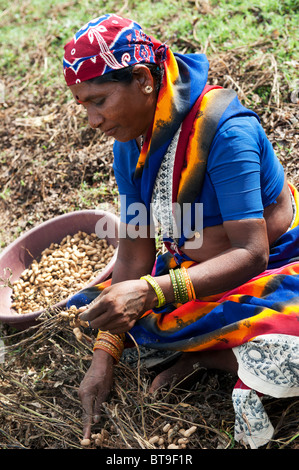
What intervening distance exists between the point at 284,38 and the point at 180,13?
120 cm

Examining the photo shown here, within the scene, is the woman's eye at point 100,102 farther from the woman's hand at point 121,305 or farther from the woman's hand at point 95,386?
the woman's hand at point 95,386

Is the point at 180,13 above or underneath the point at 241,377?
above

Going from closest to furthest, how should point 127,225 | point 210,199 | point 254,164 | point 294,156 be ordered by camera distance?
point 254,164
point 210,199
point 127,225
point 294,156

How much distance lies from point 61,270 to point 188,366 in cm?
146

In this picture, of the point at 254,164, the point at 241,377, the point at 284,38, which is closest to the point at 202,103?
the point at 254,164

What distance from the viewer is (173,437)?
216 cm

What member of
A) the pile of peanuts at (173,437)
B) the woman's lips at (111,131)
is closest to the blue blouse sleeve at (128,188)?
the woman's lips at (111,131)

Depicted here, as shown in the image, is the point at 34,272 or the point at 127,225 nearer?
the point at 127,225

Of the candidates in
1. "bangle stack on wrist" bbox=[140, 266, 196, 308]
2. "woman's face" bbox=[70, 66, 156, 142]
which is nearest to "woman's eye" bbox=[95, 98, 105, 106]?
"woman's face" bbox=[70, 66, 156, 142]

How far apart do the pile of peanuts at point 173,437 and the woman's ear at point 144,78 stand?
53.9 inches

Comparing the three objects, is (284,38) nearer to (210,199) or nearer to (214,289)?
(210,199)

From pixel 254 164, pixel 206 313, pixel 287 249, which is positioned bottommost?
pixel 206 313

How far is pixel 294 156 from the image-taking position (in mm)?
3463

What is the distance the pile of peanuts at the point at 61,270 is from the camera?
338cm
